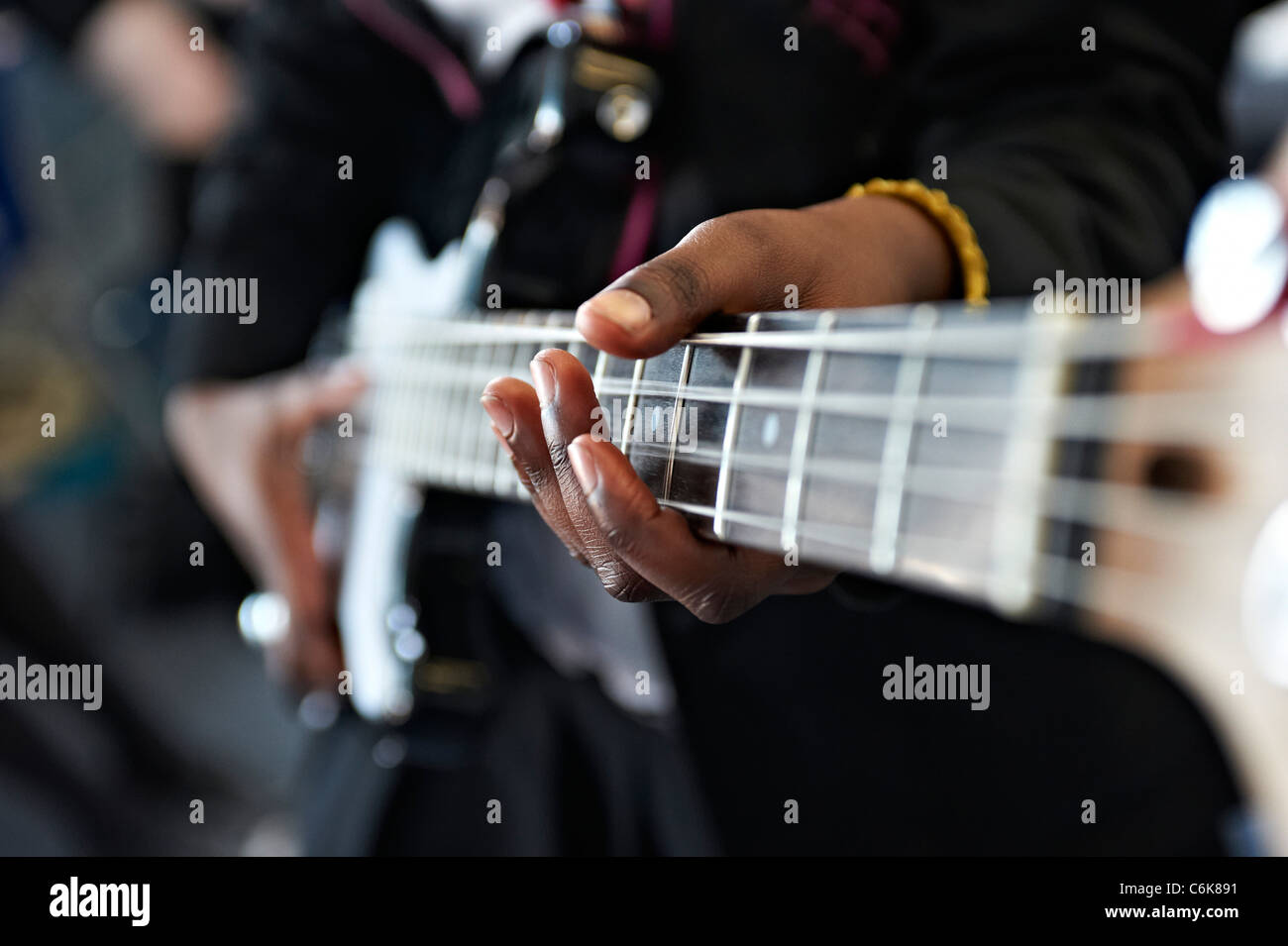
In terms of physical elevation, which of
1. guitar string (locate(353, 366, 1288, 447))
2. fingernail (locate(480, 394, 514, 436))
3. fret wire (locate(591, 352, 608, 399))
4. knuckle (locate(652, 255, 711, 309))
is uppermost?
knuckle (locate(652, 255, 711, 309))

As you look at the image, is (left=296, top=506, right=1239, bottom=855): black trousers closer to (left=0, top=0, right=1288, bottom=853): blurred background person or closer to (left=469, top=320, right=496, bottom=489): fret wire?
(left=469, top=320, right=496, bottom=489): fret wire

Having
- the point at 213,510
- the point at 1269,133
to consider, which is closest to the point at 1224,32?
the point at 1269,133

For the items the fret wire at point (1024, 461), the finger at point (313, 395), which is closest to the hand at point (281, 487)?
the finger at point (313, 395)

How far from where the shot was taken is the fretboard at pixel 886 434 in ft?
0.62

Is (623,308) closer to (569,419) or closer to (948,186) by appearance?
(569,419)

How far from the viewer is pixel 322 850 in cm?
75

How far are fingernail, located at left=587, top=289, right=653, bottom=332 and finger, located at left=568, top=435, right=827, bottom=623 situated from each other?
0.13 ft

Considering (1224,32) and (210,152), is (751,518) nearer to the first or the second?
(1224,32)

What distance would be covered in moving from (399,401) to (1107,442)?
51cm

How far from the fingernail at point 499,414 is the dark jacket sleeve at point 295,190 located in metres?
0.67

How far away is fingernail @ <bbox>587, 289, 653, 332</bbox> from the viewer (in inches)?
9.4

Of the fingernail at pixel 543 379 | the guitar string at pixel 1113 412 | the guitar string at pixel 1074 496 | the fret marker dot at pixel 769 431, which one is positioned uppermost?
the fingernail at pixel 543 379

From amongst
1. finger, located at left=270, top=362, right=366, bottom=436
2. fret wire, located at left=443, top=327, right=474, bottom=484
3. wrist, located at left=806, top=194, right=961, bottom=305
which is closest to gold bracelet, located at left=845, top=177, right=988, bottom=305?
wrist, located at left=806, top=194, right=961, bottom=305

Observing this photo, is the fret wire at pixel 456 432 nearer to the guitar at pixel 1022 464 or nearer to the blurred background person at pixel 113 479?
the guitar at pixel 1022 464
